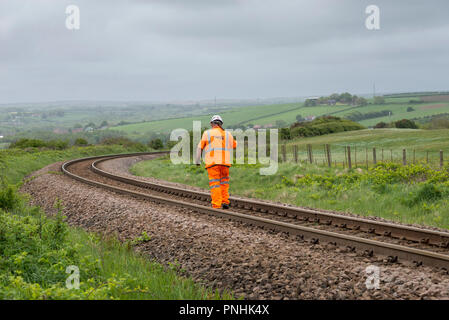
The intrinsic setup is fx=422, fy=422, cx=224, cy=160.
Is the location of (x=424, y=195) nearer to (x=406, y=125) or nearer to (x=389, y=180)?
(x=389, y=180)

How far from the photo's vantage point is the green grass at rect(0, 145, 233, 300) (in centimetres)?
478

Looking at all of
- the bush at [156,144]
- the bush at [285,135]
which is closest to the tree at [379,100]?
the bush at [285,135]

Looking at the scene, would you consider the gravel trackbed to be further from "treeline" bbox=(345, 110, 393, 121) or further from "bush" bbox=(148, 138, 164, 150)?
"treeline" bbox=(345, 110, 393, 121)

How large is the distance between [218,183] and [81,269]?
544 cm

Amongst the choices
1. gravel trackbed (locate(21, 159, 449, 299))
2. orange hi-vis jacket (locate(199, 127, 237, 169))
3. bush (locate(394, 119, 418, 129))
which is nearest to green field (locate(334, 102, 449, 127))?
bush (locate(394, 119, 418, 129))

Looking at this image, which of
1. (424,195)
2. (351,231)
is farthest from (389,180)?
(351,231)

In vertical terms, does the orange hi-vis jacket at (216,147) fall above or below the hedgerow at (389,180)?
above

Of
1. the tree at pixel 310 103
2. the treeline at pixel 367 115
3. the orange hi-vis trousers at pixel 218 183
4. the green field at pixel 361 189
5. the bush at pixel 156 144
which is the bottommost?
the bush at pixel 156 144

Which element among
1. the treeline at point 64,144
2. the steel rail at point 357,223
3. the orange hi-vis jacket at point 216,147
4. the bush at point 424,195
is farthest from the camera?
the treeline at point 64,144

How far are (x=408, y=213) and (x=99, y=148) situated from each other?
3839 cm

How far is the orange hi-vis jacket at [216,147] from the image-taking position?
10.6 m

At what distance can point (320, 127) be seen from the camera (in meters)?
66.4

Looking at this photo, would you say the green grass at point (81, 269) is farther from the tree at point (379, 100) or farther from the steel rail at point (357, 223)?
the tree at point (379, 100)

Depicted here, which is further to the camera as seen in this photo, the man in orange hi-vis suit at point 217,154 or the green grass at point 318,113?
the green grass at point 318,113
